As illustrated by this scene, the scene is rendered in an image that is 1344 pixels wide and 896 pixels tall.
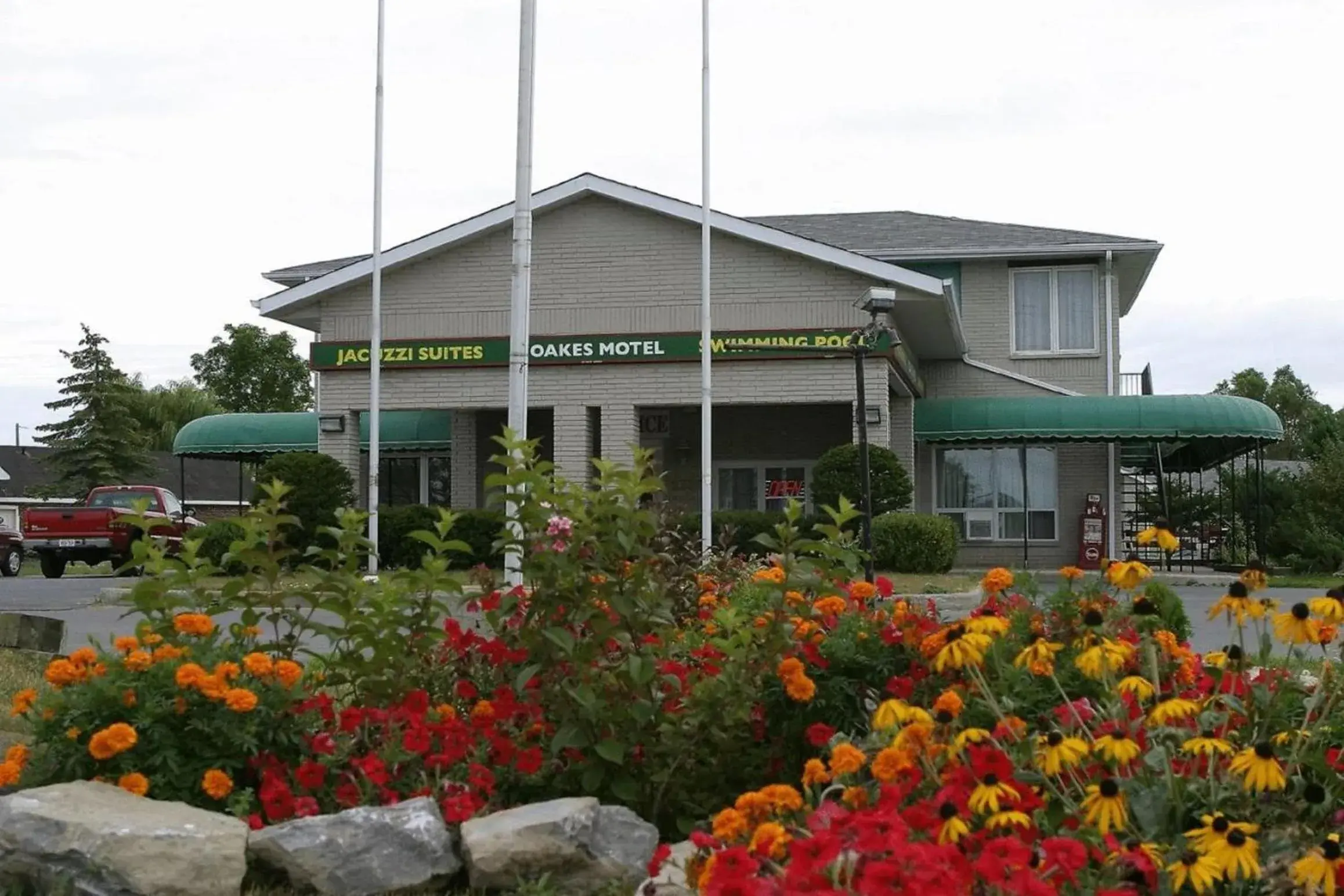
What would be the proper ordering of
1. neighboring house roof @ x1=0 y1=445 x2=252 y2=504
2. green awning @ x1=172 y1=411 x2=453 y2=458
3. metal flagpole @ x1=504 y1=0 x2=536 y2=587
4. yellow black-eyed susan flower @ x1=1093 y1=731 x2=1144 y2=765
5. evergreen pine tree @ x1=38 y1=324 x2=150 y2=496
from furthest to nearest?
neighboring house roof @ x1=0 y1=445 x2=252 y2=504 → evergreen pine tree @ x1=38 y1=324 x2=150 y2=496 → green awning @ x1=172 y1=411 x2=453 y2=458 → metal flagpole @ x1=504 y1=0 x2=536 y2=587 → yellow black-eyed susan flower @ x1=1093 y1=731 x2=1144 y2=765

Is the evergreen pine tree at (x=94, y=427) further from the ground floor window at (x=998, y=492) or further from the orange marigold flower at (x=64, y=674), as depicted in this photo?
the orange marigold flower at (x=64, y=674)

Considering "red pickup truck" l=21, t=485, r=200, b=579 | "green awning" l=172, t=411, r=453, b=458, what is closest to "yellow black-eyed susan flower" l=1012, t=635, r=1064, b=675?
"green awning" l=172, t=411, r=453, b=458

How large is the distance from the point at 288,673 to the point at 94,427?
5705 centimetres

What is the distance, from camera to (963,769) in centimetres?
395

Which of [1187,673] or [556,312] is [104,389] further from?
[1187,673]

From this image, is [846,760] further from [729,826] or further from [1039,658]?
[1039,658]

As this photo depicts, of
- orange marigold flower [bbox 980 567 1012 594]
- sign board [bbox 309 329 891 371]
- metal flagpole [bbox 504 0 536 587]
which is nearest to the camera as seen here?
orange marigold flower [bbox 980 567 1012 594]

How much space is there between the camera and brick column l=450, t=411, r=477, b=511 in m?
28.9

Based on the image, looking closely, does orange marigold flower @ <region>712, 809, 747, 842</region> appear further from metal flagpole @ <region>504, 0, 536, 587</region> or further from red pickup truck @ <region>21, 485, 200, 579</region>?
red pickup truck @ <region>21, 485, 200, 579</region>

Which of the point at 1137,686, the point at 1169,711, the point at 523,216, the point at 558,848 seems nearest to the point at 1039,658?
the point at 1137,686

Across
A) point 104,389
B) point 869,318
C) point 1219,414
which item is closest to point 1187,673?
point 869,318

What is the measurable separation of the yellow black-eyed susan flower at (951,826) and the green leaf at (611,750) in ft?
6.78

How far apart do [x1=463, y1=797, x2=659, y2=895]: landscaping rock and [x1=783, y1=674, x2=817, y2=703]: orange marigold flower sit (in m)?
0.72

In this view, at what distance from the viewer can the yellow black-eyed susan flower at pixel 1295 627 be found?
13.2 ft
